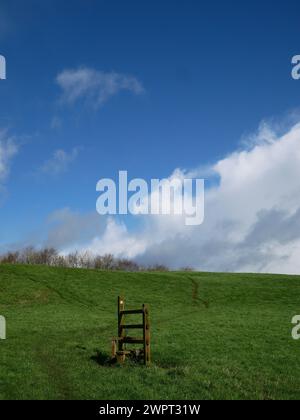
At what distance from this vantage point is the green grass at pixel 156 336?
18.4 m

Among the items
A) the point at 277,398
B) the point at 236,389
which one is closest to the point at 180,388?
the point at 236,389

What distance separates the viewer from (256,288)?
7456 centimetres

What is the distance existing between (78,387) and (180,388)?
4011mm

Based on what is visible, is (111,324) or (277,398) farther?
(111,324)

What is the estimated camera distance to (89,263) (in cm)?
16688

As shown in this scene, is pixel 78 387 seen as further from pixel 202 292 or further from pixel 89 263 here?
pixel 89 263

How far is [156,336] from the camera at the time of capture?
3488 centimetres

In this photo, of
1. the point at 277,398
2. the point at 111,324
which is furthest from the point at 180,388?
the point at 111,324

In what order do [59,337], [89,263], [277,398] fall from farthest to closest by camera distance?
1. [89,263]
2. [59,337]
3. [277,398]

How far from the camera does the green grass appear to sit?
60.2 feet

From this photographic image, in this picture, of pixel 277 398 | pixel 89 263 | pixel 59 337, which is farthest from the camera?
pixel 89 263

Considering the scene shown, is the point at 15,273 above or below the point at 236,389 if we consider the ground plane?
above
